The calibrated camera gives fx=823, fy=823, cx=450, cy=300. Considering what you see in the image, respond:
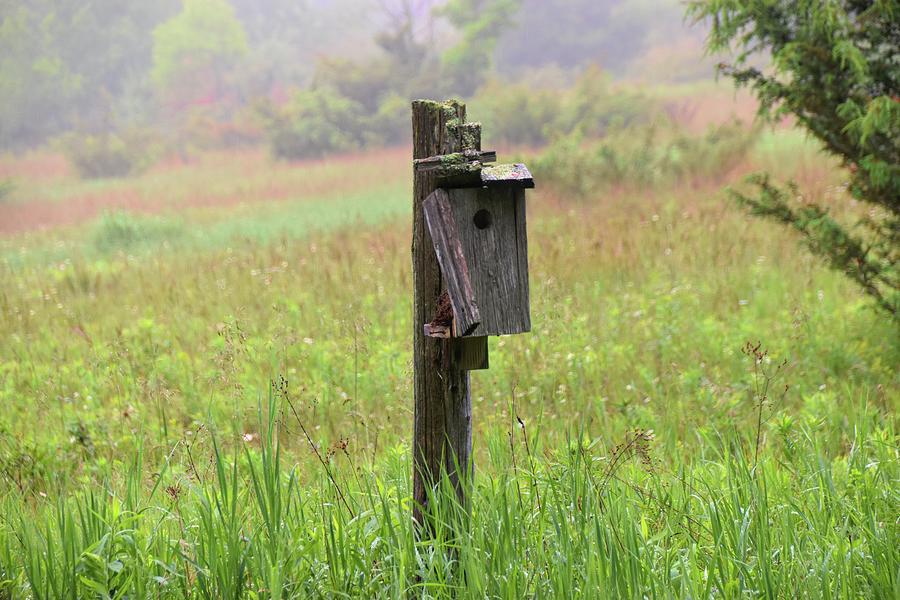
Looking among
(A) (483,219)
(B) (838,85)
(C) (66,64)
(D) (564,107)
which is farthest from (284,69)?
(A) (483,219)

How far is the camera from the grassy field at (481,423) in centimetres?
260

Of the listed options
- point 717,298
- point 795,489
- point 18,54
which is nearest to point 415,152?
point 795,489

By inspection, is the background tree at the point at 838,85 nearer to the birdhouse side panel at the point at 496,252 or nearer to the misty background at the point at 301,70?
the birdhouse side panel at the point at 496,252

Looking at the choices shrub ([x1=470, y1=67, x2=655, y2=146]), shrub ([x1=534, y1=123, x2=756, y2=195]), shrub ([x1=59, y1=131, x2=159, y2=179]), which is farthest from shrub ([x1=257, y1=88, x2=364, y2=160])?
shrub ([x1=534, y1=123, x2=756, y2=195])

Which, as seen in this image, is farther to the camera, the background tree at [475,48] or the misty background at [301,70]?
the background tree at [475,48]

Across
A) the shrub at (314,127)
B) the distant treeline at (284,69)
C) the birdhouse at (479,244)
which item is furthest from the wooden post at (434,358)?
the shrub at (314,127)

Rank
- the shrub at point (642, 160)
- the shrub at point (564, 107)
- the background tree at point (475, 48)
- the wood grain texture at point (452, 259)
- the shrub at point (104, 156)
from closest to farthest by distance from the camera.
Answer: the wood grain texture at point (452, 259)
the shrub at point (642, 160)
the shrub at point (564, 107)
the shrub at point (104, 156)
the background tree at point (475, 48)

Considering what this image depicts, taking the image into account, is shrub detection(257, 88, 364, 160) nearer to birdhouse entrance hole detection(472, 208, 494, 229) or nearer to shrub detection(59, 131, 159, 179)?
shrub detection(59, 131, 159, 179)

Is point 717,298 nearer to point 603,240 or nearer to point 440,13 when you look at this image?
point 603,240

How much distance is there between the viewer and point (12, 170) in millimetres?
33031

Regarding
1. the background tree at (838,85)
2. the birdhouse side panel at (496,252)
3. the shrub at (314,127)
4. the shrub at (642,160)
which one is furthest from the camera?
the shrub at (314,127)

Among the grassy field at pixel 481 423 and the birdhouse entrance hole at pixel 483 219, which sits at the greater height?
the birdhouse entrance hole at pixel 483 219

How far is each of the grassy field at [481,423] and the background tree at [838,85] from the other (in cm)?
81

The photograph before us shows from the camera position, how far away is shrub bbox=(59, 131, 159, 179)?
101 feet
